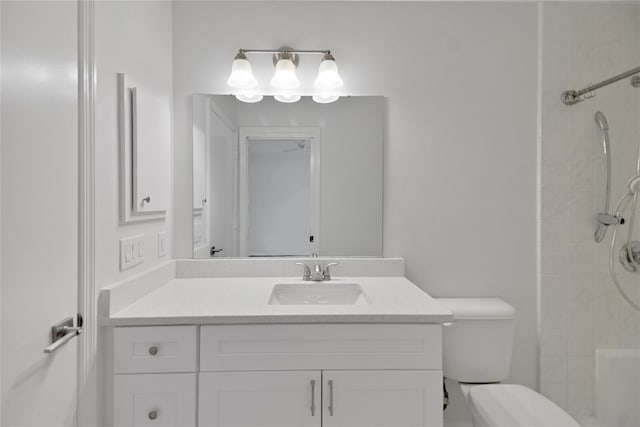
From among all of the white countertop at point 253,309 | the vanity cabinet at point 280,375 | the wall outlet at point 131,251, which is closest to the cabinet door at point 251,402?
the vanity cabinet at point 280,375

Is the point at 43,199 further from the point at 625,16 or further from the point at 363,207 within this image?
the point at 625,16

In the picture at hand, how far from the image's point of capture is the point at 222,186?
198 centimetres

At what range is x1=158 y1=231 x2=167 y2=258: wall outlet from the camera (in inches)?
69.9

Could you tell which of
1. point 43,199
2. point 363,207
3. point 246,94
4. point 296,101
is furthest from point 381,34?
point 43,199

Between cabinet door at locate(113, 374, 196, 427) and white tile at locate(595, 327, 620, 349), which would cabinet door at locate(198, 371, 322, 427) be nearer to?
cabinet door at locate(113, 374, 196, 427)

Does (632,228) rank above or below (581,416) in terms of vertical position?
above

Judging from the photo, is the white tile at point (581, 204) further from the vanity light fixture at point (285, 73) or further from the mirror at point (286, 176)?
the vanity light fixture at point (285, 73)

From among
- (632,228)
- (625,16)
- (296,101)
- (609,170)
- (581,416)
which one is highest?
(625,16)

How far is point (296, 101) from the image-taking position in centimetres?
196

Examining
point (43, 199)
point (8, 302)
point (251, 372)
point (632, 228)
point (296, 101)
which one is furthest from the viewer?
point (296, 101)

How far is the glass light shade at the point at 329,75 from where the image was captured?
73.6 inches

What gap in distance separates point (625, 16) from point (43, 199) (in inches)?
105

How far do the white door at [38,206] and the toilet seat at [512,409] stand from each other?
4.75ft

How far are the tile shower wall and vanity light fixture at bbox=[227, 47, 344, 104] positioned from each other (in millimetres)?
1100
